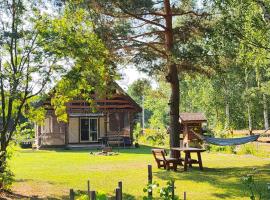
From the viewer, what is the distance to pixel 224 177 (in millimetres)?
14852

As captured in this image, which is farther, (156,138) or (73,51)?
(156,138)

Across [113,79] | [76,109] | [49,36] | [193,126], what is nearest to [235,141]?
[113,79]

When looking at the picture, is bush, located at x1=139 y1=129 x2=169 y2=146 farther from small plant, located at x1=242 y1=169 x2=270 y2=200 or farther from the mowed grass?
small plant, located at x1=242 y1=169 x2=270 y2=200

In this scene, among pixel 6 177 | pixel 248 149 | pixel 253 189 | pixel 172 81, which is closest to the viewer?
pixel 6 177

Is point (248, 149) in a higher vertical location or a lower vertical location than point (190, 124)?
lower

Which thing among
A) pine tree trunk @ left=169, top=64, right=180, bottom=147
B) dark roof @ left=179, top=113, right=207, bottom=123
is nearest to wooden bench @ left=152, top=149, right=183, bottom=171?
pine tree trunk @ left=169, top=64, right=180, bottom=147

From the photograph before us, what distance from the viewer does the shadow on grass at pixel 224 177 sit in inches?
475

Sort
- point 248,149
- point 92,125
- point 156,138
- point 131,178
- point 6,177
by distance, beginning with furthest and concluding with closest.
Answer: point 156,138 → point 92,125 → point 248,149 → point 131,178 → point 6,177

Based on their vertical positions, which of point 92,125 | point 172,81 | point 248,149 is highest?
point 172,81

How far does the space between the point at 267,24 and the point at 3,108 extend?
9.08 meters

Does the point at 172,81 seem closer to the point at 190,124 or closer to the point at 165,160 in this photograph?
the point at 165,160

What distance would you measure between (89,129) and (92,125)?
0.44 meters

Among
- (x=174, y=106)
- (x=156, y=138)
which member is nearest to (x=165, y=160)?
(x=174, y=106)

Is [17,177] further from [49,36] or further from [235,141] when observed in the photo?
[235,141]
